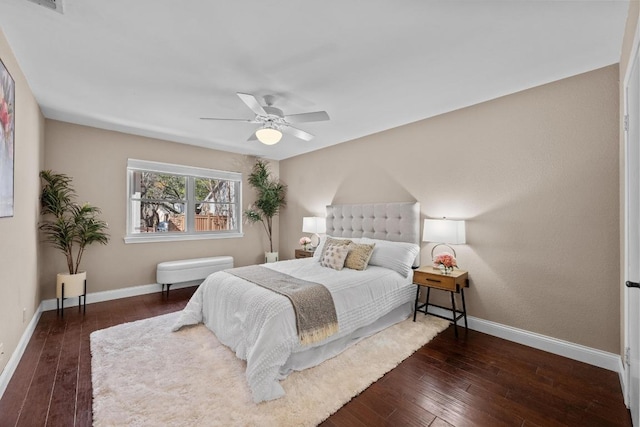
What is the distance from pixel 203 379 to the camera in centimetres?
214

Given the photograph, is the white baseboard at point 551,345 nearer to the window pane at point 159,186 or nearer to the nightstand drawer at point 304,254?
the nightstand drawer at point 304,254

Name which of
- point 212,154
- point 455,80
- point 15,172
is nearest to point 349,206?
point 455,80

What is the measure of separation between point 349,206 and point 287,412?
10.3 ft

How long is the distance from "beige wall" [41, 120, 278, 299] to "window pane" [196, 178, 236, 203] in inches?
16.5

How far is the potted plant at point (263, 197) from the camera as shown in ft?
18.6

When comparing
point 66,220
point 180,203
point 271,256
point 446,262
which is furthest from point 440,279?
point 66,220

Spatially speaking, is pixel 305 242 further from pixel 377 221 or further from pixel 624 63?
pixel 624 63

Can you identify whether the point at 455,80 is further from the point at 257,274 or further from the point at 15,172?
the point at 15,172

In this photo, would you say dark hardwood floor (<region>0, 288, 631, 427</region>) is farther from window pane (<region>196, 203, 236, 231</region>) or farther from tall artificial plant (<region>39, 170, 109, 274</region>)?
window pane (<region>196, 203, 236, 231</region>)

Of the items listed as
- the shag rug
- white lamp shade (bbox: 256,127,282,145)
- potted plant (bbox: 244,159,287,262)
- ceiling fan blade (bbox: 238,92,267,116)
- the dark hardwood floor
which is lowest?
the dark hardwood floor

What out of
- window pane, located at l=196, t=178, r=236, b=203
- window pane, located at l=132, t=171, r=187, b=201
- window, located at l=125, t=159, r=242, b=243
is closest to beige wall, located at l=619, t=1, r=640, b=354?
window, located at l=125, t=159, r=242, b=243

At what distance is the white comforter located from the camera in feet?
6.72

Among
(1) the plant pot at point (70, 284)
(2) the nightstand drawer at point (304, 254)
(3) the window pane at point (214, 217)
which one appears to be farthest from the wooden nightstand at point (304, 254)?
(1) the plant pot at point (70, 284)

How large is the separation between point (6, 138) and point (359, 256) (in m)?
3.34
